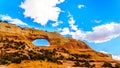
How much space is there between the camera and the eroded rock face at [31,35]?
6506 centimetres

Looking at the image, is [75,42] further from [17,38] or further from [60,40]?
[17,38]

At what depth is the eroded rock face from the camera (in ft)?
213

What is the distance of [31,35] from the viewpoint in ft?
240

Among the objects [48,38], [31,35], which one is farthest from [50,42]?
[31,35]

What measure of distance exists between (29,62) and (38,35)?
40.9 m

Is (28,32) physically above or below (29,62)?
above

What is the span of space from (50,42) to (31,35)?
6.14 m

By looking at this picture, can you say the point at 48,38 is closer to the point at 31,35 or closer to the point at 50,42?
the point at 50,42

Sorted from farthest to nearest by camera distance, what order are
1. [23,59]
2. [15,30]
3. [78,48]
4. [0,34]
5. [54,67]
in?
[78,48] → [15,30] → [0,34] → [23,59] → [54,67]

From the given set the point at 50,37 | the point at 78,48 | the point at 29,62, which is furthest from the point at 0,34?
the point at 29,62

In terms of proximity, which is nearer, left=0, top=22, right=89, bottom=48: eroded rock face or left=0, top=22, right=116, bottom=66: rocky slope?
left=0, top=22, right=116, bottom=66: rocky slope

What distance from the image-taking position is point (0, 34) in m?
62.2

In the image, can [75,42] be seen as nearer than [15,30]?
No

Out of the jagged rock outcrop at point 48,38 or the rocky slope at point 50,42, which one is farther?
the jagged rock outcrop at point 48,38
